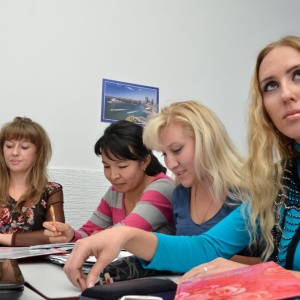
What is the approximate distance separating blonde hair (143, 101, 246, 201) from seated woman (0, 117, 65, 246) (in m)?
0.75

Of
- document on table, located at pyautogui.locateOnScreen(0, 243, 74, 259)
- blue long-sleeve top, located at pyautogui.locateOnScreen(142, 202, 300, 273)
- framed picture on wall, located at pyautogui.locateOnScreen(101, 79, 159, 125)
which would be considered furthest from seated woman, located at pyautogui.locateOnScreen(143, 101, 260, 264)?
framed picture on wall, located at pyautogui.locateOnScreen(101, 79, 159, 125)

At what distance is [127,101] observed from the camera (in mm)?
2590

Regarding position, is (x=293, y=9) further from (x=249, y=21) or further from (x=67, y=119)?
(x=67, y=119)

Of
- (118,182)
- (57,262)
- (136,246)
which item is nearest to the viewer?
(136,246)

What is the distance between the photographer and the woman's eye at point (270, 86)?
949 mm

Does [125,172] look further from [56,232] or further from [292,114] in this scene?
[292,114]

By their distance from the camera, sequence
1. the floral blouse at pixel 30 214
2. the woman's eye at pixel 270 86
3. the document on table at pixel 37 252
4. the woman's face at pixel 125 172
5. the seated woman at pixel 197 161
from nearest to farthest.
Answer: the woman's eye at pixel 270 86, the document on table at pixel 37 252, the seated woman at pixel 197 161, the woman's face at pixel 125 172, the floral blouse at pixel 30 214

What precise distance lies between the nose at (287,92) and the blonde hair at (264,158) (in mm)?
112

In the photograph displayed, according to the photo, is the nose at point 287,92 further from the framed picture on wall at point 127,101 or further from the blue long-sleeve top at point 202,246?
the framed picture on wall at point 127,101

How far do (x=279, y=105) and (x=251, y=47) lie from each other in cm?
238

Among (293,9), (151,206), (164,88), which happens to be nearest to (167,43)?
(164,88)

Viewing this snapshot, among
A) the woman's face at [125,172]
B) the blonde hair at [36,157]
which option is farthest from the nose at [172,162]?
the blonde hair at [36,157]

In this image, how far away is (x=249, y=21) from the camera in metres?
3.17

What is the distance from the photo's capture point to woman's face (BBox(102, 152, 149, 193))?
174cm
